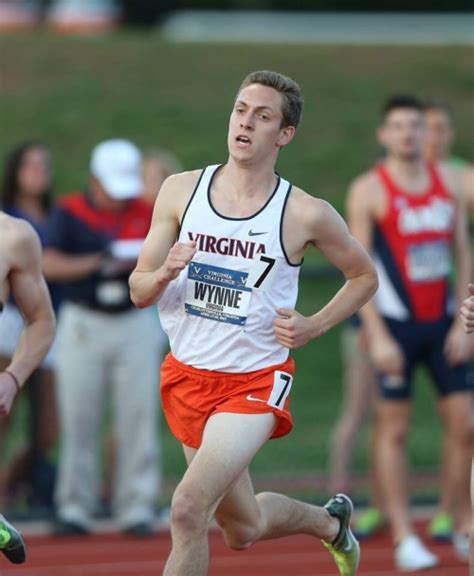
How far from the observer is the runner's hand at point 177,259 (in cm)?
631

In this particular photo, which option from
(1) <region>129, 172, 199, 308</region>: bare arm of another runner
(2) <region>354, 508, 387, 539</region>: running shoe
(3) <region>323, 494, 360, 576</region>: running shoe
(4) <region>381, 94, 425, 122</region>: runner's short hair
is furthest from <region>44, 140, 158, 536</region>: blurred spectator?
(1) <region>129, 172, 199, 308</region>: bare arm of another runner

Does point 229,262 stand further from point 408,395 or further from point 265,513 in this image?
point 408,395

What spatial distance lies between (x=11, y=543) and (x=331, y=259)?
1.81m

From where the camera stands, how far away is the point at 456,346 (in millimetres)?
9125

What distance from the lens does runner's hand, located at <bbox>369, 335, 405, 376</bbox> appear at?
9.18m

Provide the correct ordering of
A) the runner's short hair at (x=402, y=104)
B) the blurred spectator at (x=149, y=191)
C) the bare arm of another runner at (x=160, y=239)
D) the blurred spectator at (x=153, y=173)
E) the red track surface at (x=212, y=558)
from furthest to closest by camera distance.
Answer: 1. the blurred spectator at (x=153, y=173)
2. the blurred spectator at (x=149, y=191)
3. the runner's short hair at (x=402, y=104)
4. the red track surface at (x=212, y=558)
5. the bare arm of another runner at (x=160, y=239)

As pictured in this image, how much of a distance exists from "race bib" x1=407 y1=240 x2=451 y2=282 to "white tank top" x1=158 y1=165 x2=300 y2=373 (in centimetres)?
259

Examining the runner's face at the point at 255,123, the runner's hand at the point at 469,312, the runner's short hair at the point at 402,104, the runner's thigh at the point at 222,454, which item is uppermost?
the runner's face at the point at 255,123

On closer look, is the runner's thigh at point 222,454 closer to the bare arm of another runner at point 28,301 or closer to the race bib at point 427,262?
the bare arm of another runner at point 28,301

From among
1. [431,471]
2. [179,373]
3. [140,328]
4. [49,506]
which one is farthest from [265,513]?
[431,471]

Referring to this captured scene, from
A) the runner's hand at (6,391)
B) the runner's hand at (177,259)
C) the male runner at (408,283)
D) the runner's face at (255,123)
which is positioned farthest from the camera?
the male runner at (408,283)

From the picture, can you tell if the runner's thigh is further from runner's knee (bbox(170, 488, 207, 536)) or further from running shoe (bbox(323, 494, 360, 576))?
running shoe (bbox(323, 494, 360, 576))

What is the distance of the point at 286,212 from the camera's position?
6.69 metres

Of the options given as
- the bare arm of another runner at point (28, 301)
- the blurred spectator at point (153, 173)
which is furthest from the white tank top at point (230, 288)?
the blurred spectator at point (153, 173)
